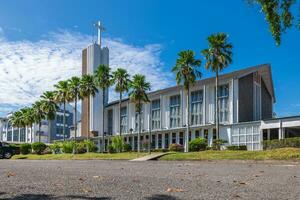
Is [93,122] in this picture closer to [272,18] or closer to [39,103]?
[39,103]

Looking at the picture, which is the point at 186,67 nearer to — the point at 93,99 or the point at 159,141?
the point at 159,141

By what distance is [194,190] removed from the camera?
8828mm

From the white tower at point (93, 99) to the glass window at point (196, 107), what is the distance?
3193 cm

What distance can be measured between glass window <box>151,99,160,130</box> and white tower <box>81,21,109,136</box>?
73.5 feet

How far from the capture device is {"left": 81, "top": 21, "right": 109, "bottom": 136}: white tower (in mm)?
94525

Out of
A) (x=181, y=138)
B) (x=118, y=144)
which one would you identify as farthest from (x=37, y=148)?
(x=181, y=138)

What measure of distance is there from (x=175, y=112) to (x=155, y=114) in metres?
5.12

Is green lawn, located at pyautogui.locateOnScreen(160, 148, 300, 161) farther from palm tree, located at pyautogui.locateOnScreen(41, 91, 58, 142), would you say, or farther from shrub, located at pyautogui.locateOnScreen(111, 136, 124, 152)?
palm tree, located at pyautogui.locateOnScreen(41, 91, 58, 142)

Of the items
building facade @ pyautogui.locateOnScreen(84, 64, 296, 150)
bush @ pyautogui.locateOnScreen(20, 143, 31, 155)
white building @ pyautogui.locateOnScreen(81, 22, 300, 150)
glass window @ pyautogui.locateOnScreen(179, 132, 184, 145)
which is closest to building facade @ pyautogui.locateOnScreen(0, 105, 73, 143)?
bush @ pyautogui.locateOnScreen(20, 143, 31, 155)

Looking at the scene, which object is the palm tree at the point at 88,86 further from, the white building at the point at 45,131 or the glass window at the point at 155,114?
the white building at the point at 45,131

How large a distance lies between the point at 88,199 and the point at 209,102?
57033mm

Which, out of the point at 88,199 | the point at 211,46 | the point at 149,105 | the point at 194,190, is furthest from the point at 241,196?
the point at 149,105

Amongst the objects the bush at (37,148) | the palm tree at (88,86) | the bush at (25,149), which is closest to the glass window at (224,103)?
the palm tree at (88,86)

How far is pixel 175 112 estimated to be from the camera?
6962 cm
